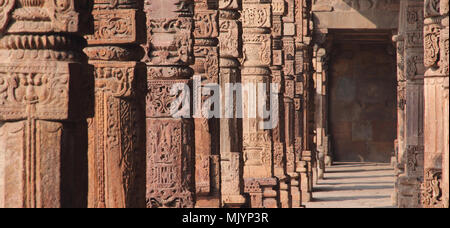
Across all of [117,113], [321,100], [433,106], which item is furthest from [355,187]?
[117,113]

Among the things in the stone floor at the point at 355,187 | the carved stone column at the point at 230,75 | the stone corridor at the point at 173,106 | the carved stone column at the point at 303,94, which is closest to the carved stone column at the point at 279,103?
the stone corridor at the point at 173,106

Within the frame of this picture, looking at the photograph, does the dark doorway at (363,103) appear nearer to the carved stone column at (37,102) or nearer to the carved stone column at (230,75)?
the carved stone column at (230,75)

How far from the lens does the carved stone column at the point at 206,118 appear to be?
31.0ft

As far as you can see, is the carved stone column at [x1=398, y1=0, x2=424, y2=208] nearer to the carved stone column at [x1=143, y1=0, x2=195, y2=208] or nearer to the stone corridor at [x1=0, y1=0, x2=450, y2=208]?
the stone corridor at [x1=0, y1=0, x2=450, y2=208]

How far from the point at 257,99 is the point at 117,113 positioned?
7740mm

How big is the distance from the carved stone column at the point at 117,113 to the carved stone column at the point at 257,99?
7136 mm

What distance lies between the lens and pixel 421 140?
1491 centimetres

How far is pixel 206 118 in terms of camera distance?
9.59 meters

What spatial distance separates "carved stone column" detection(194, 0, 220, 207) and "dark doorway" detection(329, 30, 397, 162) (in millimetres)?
22880

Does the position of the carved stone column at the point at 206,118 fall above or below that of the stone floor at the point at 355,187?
above

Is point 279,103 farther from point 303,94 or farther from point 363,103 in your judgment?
point 363,103

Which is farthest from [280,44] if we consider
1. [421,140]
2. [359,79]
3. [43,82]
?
[359,79]
